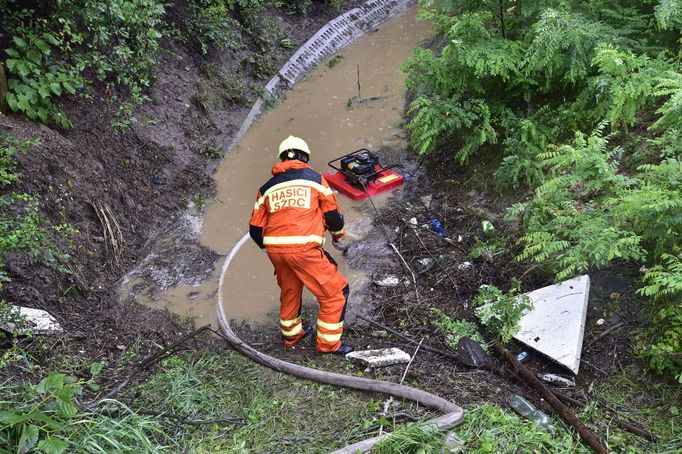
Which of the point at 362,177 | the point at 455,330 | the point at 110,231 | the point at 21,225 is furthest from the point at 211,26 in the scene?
the point at 455,330

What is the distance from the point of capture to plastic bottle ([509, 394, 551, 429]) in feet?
12.1


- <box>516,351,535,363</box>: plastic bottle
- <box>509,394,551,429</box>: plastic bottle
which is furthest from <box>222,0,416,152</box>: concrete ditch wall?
<box>509,394,551,429</box>: plastic bottle

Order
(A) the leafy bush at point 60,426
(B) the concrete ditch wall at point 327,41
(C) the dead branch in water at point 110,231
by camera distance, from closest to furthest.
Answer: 1. (A) the leafy bush at point 60,426
2. (C) the dead branch in water at point 110,231
3. (B) the concrete ditch wall at point 327,41

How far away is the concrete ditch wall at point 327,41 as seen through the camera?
866cm

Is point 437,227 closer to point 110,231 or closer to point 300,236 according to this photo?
point 300,236

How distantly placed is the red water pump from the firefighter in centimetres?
191

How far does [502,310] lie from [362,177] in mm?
2762

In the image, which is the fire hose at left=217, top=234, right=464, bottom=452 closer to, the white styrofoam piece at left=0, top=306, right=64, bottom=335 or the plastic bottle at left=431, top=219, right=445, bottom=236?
the white styrofoam piece at left=0, top=306, right=64, bottom=335

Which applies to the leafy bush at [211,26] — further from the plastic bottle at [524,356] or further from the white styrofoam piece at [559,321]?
the plastic bottle at [524,356]

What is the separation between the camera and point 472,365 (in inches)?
169

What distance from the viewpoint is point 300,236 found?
4.61m

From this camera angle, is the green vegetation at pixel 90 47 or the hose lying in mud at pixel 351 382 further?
the green vegetation at pixel 90 47

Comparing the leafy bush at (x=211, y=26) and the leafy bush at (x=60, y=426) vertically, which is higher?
the leafy bush at (x=211, y=26)

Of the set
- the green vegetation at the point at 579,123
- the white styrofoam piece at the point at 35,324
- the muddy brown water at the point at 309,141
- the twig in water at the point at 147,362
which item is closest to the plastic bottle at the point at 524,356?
the green vegetation at the point at 579,123
